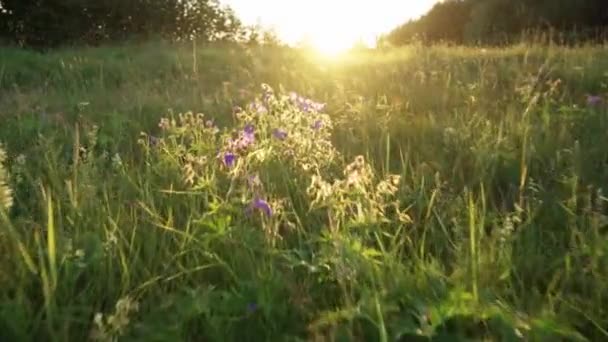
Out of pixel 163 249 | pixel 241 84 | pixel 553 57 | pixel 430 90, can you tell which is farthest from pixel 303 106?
pixel 553 57

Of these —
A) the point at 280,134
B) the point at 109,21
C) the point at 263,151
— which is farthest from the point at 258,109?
the point at 109,21

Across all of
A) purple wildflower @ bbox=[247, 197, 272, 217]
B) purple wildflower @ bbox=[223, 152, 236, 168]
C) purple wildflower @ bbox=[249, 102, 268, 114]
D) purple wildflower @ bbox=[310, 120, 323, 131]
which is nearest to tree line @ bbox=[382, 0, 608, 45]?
purple wildflower @ bbox=[249, 102, 268, 114]

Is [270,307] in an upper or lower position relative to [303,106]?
lower

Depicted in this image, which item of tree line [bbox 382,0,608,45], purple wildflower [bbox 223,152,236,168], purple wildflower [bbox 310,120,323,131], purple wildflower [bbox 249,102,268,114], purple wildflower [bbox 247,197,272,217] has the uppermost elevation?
tree line [bbox 382,0,608,45]

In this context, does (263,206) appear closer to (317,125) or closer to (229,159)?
(229,159)

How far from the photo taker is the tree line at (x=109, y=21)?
52.8 feet

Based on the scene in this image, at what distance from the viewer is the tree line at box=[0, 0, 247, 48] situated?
16.1m

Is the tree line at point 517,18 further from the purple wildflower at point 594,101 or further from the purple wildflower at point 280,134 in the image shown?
the purple wildflower at point 280,134

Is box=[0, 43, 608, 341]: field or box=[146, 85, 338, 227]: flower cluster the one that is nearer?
box=[0, 43, 608, 341]: field

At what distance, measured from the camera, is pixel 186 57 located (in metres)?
9.40

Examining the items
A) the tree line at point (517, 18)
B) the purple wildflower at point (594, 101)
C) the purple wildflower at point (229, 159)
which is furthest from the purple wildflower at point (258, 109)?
the tree line at point (517, 18)

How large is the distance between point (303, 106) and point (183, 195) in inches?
25.6

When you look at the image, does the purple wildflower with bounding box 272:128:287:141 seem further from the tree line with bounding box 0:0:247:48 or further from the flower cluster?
the tree line with bounding box 0:0:247:48

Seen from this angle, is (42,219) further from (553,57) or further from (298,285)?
(553,57)
